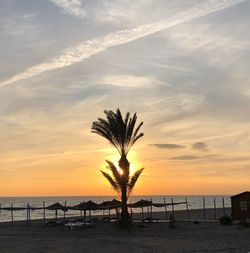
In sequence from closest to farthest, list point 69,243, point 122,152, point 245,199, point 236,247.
Result: point 236,247 < point 69,243 < point 122,152 < point 245,199

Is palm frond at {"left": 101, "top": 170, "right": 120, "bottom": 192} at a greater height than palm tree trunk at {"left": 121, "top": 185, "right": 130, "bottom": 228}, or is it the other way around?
palm frond at {"left": 101, "top": 170, "right": 120, "bottom": 192}

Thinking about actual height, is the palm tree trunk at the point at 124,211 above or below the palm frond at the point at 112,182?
below

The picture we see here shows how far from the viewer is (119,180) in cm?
3916

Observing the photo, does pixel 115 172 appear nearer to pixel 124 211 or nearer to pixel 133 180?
pixel 133 180

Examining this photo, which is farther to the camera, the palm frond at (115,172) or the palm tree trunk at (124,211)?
the palm tree trunk at (124,211)

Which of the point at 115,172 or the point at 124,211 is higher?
the point at 115,172

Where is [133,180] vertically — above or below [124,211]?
above

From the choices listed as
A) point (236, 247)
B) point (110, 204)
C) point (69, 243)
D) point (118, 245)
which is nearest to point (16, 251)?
point (69, 243)

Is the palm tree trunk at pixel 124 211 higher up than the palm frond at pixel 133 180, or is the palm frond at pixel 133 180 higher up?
the palm frond at pixel 133 180

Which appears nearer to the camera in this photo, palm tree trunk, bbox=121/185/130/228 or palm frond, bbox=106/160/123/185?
palm frond, bbox=106/160/123/185

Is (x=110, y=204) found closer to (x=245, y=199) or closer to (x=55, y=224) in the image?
(x=55, y=224)

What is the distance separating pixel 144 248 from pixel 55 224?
23156mm

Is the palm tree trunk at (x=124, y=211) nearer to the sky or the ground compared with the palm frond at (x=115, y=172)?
nearer to the ground

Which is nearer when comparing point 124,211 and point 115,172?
point 115,172
